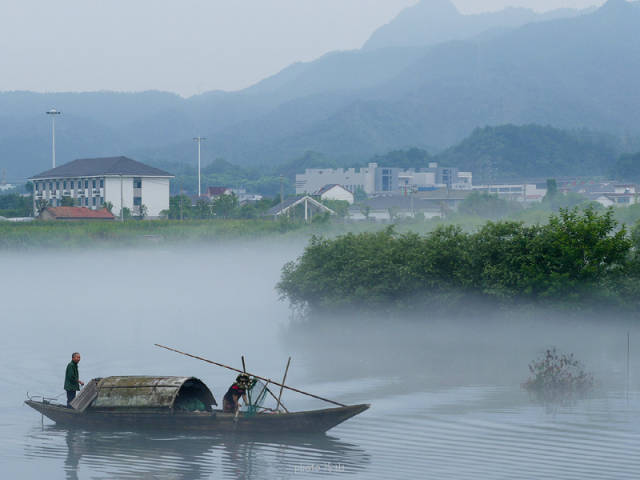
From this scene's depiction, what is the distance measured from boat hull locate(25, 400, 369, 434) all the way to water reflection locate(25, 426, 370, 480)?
0.90 feet

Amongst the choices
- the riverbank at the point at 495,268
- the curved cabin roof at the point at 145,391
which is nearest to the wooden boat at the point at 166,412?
the curved cabin roof at the point at 145,391

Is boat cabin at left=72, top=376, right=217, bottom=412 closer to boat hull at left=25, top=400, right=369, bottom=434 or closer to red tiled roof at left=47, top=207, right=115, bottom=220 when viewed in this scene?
boat hull at left=25, top=400, right=369, bottom=434

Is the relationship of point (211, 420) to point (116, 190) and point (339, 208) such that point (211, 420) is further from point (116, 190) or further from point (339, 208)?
point (339, 208)

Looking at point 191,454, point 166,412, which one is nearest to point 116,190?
point 166,412

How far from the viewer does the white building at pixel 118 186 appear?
178 m

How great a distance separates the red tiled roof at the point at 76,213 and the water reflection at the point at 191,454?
12917cm

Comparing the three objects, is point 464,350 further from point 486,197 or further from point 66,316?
point 486,197

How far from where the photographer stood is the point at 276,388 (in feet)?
128

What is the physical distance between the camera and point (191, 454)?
28.2 m

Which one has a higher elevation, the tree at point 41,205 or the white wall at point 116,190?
the white wall at point 116,190

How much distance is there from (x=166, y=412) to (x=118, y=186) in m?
153

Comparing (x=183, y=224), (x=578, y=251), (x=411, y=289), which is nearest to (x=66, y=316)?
(x=411, y=289)

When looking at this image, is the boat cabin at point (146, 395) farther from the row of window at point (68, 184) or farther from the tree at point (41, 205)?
the row of window at point (68, 184)

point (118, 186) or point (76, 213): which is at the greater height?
point (118, 186)
